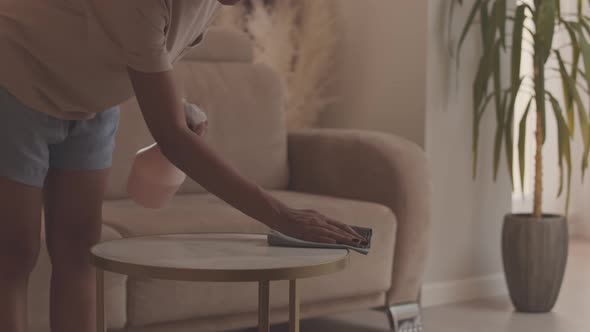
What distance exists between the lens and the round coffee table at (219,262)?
135 cm

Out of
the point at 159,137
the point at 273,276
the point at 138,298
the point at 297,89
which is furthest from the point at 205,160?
the point at 297,89

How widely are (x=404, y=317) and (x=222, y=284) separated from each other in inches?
Result: 26.7

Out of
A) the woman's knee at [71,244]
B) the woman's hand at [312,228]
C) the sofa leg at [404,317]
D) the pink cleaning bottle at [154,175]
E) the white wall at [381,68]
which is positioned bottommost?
Answer: the sofa leg at [404,317]

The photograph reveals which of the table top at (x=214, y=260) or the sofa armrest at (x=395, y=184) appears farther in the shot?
the sofa armrest at (x=395, y=184)

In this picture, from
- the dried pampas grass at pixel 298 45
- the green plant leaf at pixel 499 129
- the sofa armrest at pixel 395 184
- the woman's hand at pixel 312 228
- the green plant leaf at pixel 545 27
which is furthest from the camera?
the dried pampas grass at pixel 298 45

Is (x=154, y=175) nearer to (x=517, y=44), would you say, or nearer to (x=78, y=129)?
(x=78, y=129)

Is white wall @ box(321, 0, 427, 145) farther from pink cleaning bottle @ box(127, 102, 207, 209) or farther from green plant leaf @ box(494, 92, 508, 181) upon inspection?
pink cleaning bottle @ box(127, 102, 207, 209)

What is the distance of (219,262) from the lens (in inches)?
55.2

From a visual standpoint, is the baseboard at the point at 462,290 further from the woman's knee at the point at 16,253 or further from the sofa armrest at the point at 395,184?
the woman's knee at the point at 16,253

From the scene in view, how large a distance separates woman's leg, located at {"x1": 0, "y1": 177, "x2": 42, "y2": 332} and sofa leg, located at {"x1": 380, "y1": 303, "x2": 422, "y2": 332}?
1295mm

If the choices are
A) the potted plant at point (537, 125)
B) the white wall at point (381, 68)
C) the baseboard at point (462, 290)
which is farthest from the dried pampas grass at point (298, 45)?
the baseboard at point (462, 290)

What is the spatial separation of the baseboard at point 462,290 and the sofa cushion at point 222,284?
0.58 metres

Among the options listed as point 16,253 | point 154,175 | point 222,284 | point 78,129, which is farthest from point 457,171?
point 16,253

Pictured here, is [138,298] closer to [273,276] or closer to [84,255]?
[84,255]
